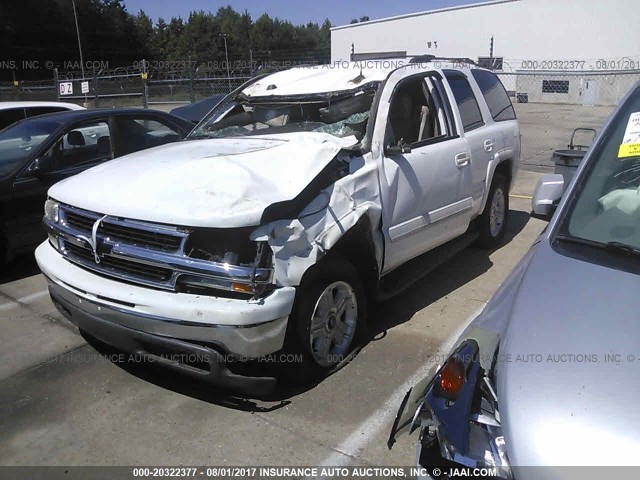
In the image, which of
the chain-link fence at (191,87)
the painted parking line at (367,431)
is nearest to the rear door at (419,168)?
the painted parking line at (367,431)

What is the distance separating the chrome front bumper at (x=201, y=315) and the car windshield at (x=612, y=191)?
4.79 ft

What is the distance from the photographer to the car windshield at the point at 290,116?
412 centimetres

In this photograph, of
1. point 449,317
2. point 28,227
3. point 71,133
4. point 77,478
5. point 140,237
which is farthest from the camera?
point 71,133

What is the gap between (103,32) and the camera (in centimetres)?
6025

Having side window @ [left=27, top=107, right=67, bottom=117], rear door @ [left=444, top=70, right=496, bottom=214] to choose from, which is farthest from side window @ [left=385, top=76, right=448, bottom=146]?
side window @ [left=27, top=107, right=67, bottom=117]

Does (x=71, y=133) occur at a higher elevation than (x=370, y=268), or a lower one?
higher

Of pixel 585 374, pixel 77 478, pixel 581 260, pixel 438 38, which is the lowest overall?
pixel 77 478

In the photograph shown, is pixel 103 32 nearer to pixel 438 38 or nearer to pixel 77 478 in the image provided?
pixel 438 38

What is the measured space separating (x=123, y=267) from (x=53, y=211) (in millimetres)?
887

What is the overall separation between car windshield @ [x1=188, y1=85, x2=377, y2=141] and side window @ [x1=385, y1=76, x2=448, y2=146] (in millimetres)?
220

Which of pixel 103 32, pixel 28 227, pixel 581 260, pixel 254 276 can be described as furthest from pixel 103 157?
pixel 103 32

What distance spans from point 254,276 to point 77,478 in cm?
133

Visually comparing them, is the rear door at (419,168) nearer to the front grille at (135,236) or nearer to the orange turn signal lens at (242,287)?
the orange turn signal lens at (242,287)

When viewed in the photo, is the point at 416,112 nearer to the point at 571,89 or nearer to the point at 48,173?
the point at 48,173
